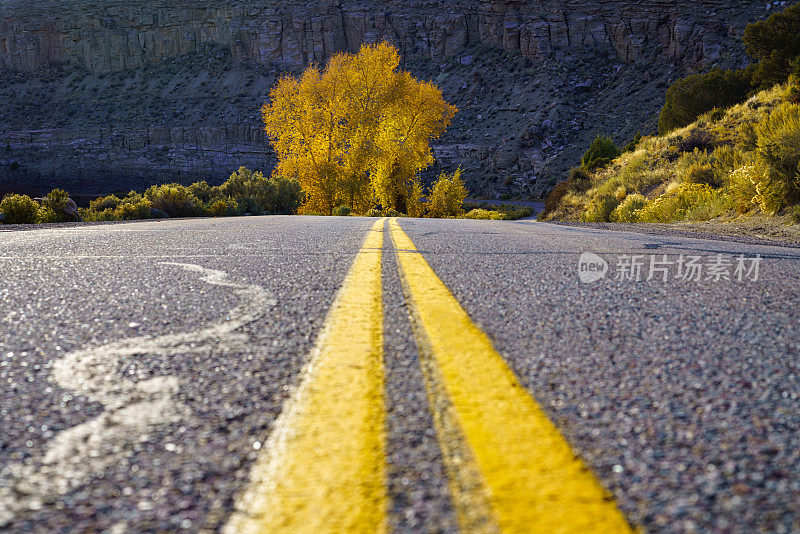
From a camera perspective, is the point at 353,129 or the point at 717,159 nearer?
the point at 717,159

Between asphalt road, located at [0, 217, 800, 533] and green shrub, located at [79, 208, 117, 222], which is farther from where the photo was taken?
green shrub, located at [79, 208, 117, 222]

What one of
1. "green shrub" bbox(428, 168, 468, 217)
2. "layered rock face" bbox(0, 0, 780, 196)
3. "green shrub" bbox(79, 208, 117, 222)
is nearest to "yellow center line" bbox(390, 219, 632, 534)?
"green shrub" bbox(79, 208, 117, 222)

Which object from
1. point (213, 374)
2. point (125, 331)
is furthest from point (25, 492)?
point (125, 331)

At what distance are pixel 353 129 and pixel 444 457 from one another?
78.3ft

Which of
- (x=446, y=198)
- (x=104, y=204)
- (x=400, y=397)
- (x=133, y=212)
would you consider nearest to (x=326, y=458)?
(x=400, y=397)

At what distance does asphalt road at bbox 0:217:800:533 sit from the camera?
83cm

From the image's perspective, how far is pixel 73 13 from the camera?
82.1 meters

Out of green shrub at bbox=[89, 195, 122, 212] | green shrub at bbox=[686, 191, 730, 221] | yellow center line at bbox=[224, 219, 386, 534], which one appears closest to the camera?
yellow center line at bbox=[224, 219, 386, 534]

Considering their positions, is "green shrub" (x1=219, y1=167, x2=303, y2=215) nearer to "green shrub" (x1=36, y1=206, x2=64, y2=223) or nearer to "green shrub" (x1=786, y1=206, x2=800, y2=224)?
"green shrub" (x1=36, y1=206, x2=64, y2=223)

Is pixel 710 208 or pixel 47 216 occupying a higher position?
pixel 47 216

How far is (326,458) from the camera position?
929 millimetres

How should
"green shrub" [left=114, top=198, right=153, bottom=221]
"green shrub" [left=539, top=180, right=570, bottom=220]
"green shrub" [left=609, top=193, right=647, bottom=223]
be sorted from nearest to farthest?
"green shrub" [left=609, top=193, right=647, bottom=223] → "green shrub" [left=114, top=198, right=153, bottom=221] → "green shrub" [left=539, top=180, right=570, bottom=220]
